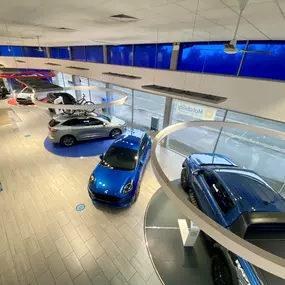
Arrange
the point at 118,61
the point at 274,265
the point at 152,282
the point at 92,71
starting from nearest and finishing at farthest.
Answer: the point at 274,265, the point at 152,282, the point at 118,61, the point at 92,71

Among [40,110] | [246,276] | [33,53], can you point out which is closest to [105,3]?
[246,276]

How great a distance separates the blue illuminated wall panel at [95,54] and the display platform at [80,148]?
5.39 metres

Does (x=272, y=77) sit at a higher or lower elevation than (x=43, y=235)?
higher

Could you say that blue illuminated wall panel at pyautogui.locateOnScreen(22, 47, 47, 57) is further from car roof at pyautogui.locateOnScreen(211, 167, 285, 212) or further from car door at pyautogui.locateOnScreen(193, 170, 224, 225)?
car roof at pyautogui.locateOnScreen(211, 167, 285, 212)

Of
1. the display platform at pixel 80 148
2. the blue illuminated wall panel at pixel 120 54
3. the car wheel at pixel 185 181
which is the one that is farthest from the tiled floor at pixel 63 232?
the blue illuminated wall panel at pixel 120 54

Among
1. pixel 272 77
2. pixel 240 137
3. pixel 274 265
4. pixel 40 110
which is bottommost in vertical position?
pixel 240 137

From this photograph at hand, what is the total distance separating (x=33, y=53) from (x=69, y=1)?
53.9ft

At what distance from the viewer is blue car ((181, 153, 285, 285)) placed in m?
2.46

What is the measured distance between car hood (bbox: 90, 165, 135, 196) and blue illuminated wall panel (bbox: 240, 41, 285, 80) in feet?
15.6

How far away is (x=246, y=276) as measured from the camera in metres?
2.27

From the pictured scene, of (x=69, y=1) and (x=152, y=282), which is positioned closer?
(x=69, y=1)

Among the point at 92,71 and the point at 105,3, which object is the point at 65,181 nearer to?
the point at 105,3

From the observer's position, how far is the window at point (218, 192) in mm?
3268

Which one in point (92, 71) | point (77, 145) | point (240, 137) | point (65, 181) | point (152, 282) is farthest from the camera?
point (240, 137)
